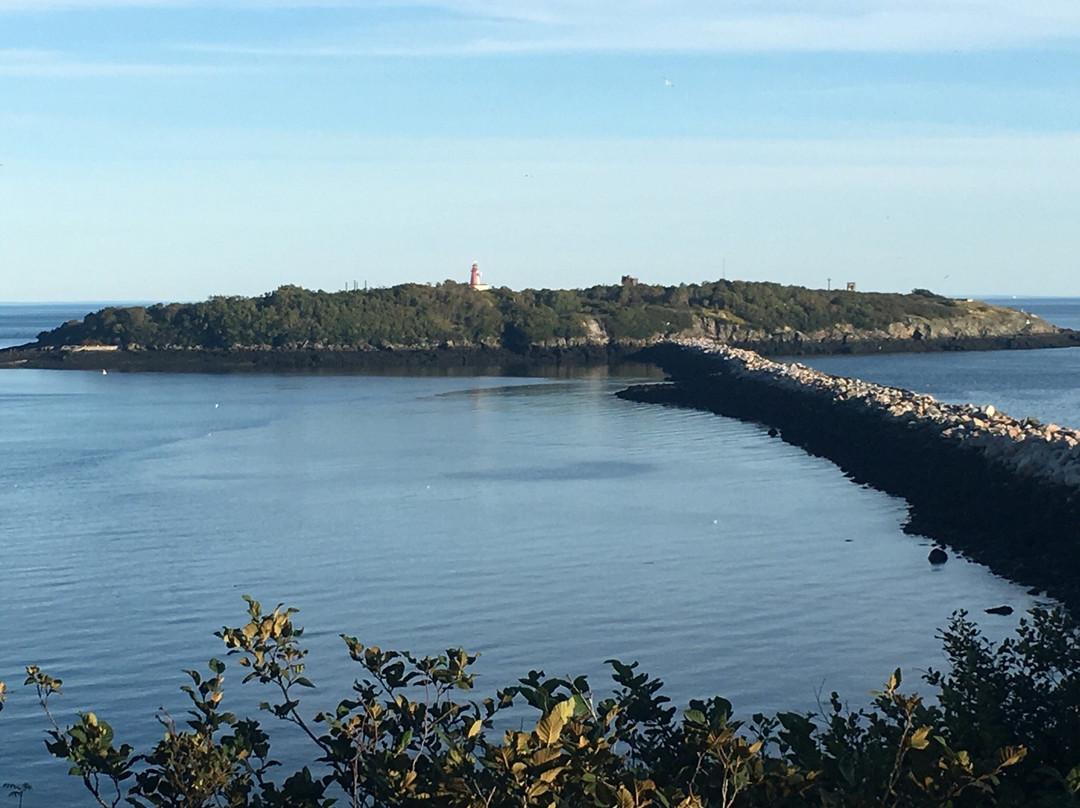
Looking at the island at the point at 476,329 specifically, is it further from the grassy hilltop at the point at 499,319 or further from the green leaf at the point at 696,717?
the green leaf at the point at 696,717

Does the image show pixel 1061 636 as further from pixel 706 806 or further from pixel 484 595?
pixel 484 595

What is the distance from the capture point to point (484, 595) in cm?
1836

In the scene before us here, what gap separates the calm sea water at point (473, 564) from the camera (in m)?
14.7

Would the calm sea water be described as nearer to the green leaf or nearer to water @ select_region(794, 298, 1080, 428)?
the green leaf

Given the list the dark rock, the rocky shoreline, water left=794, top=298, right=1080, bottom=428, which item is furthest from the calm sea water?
the rocky shoreline

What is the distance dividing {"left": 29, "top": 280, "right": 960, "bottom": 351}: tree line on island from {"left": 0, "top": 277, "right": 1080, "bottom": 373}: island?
0.11 m

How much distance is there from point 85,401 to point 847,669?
53.8 metres

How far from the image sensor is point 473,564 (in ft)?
68.1

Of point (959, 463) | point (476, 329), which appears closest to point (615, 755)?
point (959, 463)

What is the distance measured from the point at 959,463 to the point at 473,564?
10018mm

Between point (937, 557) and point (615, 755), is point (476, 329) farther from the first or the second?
point (615, 755)

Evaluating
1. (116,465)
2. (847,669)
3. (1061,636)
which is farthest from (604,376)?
(1061,636)

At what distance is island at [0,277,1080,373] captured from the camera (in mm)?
91750

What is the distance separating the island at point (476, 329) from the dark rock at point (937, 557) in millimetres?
62527
